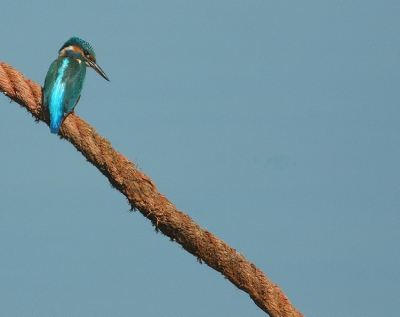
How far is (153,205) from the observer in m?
4.98

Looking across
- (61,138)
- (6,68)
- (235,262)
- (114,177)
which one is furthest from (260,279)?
(6,68)

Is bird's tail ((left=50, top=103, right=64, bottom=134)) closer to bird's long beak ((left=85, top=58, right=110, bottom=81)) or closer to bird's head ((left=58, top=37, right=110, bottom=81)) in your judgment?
bird's head ((left=58, top=37, right=110, bottom=81))

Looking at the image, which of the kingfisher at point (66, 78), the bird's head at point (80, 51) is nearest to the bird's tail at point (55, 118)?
the kingfisher at point (66, 78)

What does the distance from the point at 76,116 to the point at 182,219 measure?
120 centimetres

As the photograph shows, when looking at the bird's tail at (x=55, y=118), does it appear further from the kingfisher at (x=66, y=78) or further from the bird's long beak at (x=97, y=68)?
the bird's long beak at (x=97, y=68)

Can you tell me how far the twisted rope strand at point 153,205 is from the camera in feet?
16.3

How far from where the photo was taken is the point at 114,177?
4973 millimetres

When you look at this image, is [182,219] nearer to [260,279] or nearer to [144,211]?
[144,211]

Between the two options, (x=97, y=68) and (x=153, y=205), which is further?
(x=97, y=68)

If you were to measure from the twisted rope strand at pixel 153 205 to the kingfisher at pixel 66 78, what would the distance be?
0.07 meters

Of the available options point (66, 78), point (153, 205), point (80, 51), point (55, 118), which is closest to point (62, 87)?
point (66, 78)

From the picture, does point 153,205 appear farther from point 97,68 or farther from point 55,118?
point 97,68

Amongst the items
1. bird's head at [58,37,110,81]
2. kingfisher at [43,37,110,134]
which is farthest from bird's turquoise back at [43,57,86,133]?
bird's head at [58,37,110,81]

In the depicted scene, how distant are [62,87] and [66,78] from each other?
0.20 m
